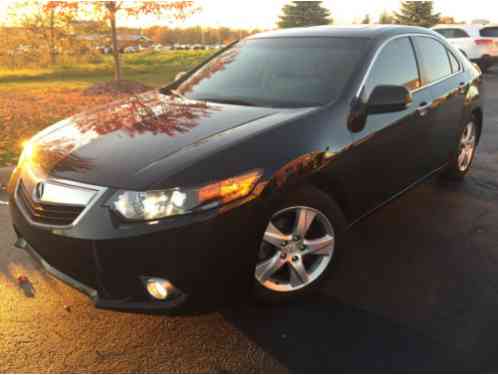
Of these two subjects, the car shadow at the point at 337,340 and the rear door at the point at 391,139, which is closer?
the car shadow at the point at 337,340

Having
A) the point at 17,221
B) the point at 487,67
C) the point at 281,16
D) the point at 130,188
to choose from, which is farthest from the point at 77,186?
the point at 281,16

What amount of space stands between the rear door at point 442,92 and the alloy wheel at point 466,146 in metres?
0.41

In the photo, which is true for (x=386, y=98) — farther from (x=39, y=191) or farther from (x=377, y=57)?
→ (x=39, y=191)

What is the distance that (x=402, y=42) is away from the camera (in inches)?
140

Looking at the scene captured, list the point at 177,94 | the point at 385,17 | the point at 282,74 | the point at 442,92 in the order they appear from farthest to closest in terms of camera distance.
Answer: the point at 385,17 < the point at 442,92 < the point at 177,94 < the point at 282,74

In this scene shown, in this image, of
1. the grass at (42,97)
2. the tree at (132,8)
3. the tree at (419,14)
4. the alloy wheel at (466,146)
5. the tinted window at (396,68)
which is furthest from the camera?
the tree at (419,14)

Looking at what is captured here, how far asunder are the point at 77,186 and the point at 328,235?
4.85ft

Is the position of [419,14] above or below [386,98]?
above

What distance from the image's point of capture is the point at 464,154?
4.70 m

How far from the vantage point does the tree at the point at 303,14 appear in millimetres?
38438

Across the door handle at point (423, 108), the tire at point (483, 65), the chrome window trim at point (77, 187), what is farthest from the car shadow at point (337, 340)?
the tire at point (483, 65)

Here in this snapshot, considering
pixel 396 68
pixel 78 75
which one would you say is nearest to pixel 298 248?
pixel 396 68

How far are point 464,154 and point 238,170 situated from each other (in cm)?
341

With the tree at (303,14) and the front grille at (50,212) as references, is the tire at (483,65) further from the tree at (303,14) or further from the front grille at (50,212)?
the tree at (303,14)
